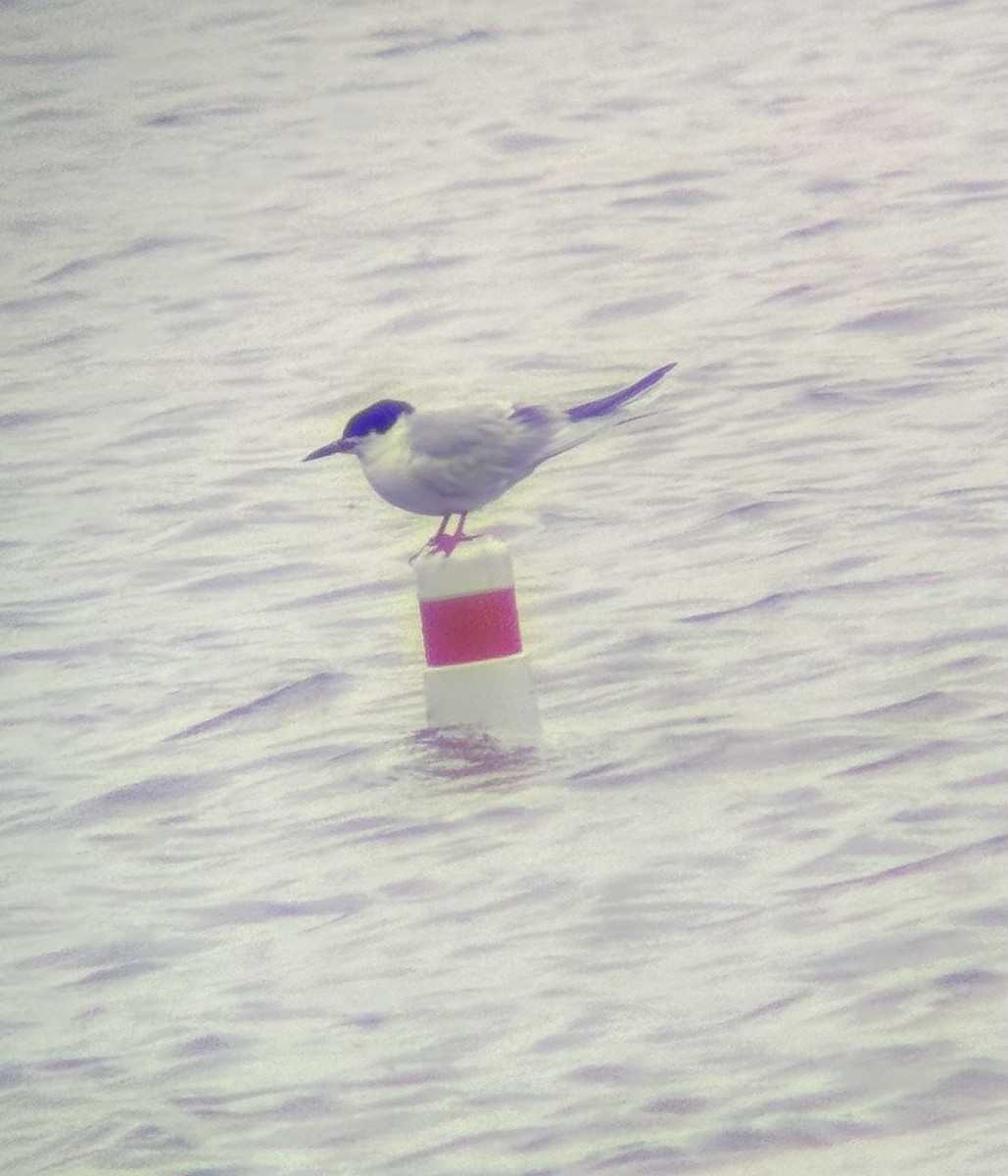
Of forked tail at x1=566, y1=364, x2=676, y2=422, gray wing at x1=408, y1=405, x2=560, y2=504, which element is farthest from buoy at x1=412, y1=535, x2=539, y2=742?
forked tail at x1=566, y1=364, x2=676, y2=422

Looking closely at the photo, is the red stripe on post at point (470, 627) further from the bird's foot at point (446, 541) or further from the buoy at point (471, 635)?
the bird's foot at point (446, 541)

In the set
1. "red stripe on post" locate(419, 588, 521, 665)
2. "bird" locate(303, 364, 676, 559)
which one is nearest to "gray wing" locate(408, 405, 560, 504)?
"bird" locate(303, 364, 676, 559)

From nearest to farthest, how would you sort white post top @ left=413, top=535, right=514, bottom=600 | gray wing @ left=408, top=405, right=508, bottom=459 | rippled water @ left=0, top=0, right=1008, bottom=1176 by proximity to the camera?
rippled water @ left=0, top=0, right=1008, bottom=1176, white post top @ left=413, top=535, right=514, bottom=600, gray wing @ left=408, top=405, right=508, bottom=459

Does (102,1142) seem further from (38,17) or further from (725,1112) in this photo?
(38,17)

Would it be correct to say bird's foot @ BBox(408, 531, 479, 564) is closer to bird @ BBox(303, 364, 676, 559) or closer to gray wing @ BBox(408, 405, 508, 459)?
bird @ BBox(303, 364, 676, 559)

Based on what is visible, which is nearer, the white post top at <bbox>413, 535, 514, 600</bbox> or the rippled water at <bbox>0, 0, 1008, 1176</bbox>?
the rippled water at <bbox>0, 0, 1008, 1176</bbox>

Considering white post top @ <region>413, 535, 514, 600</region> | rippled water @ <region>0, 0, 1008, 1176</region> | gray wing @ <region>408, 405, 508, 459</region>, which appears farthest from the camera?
gray wing @ <region>408, 405, 508, 459</region>

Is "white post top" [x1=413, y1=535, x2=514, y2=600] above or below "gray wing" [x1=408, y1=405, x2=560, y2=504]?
below

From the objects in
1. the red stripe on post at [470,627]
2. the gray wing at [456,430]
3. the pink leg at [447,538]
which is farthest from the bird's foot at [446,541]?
the red stripe on post at [470,627]

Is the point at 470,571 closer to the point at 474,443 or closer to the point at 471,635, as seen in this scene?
the point at 471,635
